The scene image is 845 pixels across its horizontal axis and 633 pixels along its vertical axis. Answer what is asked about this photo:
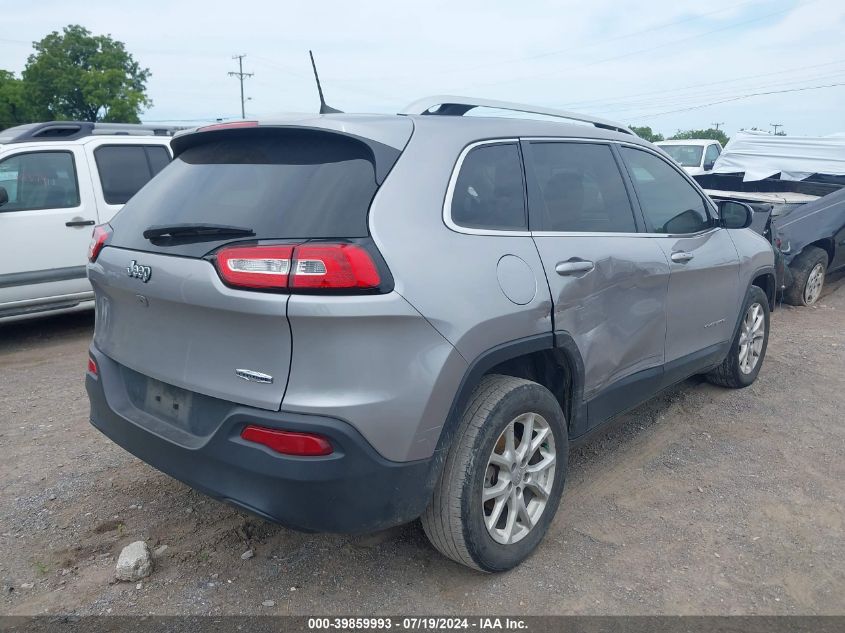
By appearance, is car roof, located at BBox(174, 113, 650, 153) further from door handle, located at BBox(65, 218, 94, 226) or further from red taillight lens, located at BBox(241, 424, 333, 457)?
door handle, located at BBox(65, 218, 94, 226)

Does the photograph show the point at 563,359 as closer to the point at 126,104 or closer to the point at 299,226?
the point at 299,226

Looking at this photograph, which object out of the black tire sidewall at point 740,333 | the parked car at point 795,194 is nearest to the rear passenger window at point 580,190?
the black tire sidewall at point 740,333

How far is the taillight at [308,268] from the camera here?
227 centimetres

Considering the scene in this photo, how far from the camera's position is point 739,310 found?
4.74m

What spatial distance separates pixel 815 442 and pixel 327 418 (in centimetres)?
341

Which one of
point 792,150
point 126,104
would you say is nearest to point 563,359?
point 792,150

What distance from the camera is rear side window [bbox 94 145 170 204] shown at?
6641mm

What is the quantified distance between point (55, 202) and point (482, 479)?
5.29 meters

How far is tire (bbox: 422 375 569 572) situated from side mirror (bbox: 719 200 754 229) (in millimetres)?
2158

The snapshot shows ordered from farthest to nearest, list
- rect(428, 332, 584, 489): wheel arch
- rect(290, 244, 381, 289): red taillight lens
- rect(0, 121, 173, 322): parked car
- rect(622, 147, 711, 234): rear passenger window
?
rect(0, 121, 173, 322): parked car → rect(622, 147, 711, 234): rear passenger window → rect(428, 332, 584, 489): wheel arch → rect(290, 244, 381, 289): red taillight lens

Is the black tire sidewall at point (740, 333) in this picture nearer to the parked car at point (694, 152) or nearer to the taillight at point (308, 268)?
the taillight at point (308, 268)

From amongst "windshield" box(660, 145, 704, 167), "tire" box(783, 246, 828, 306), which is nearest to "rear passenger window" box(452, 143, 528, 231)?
"tire" box(783, 246, 828, 306)

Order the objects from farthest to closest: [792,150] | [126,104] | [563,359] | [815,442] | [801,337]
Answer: [126,104]
[792,150]
[801,337]
[815,442]
[563,359]

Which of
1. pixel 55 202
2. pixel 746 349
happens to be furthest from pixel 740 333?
pixel 55 202
